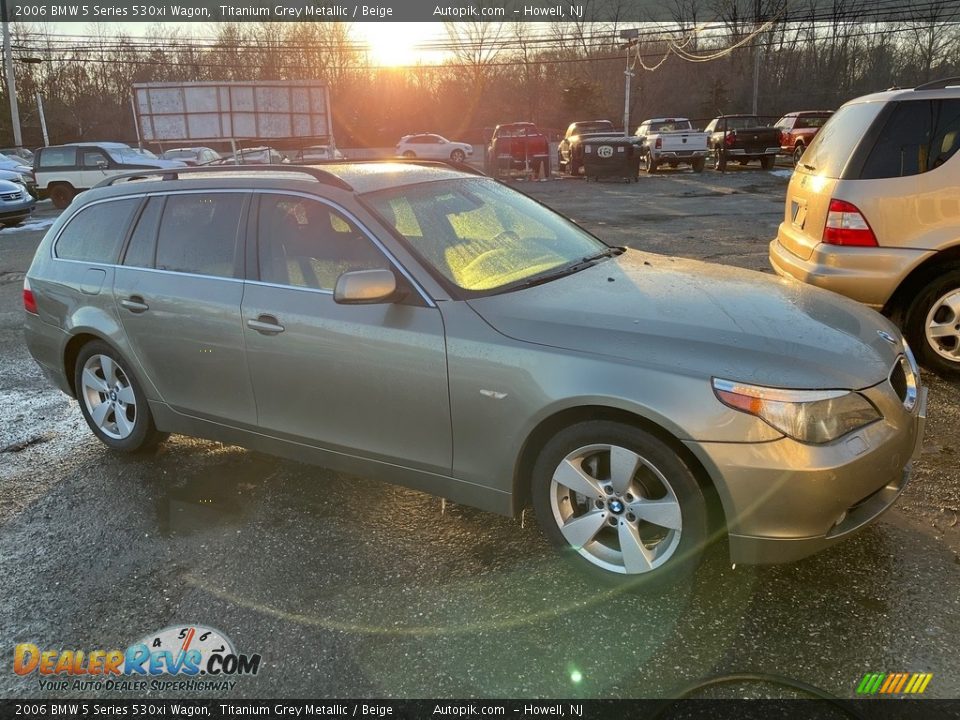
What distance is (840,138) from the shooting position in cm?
502

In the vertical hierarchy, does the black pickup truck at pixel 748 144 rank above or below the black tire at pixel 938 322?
above

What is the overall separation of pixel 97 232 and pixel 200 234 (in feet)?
3.14

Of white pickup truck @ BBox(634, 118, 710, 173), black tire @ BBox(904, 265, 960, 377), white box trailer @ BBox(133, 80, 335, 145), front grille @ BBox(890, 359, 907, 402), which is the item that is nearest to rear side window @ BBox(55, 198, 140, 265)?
front grille @ BBox(890, 359, 907, 402)

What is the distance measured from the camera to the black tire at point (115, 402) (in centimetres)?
406

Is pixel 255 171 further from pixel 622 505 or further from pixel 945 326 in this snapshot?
pixel 945 326

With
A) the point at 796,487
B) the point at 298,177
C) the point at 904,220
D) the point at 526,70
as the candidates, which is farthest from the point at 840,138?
the point at 526,70

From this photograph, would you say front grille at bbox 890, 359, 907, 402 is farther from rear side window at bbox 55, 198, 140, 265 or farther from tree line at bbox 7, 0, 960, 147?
tree line at bbox 7, 0, 960, 147

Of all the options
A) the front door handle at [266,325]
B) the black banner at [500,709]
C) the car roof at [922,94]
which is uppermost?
the car roof at [922,94]

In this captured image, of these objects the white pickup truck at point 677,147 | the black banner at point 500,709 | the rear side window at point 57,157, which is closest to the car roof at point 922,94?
the black banner at point 500,709

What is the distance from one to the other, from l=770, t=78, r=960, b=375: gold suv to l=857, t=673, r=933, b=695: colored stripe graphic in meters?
2.99

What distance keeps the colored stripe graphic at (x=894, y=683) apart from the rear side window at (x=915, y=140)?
11.3 feet

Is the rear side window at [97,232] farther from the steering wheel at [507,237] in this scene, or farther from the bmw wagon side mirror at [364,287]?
the steering wheel at [507,237]

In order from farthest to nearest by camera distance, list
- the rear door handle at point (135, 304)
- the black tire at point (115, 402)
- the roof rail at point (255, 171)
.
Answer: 1. the black tire at point (115, 402)
2. the rear door handle at point (135, 304)
3. the roof rail at point (255, 171)

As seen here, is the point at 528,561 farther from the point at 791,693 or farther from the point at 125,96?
the point at 125,96
